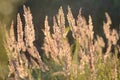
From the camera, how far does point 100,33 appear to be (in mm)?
7648

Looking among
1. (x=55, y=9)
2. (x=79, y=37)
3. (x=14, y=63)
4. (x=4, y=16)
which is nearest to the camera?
(x=14, y=63)

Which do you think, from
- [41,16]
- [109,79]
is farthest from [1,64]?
[41,16]

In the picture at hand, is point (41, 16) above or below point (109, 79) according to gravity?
above

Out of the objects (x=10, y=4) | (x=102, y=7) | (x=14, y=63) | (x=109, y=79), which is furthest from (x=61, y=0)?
(x=14, y=63)

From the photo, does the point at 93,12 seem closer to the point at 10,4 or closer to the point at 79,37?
the point at 10,4

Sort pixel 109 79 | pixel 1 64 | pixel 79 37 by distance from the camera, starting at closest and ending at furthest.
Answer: pixel 79 37, pixel 109 79, pixel 1 64

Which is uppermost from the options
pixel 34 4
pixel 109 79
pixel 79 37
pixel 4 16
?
pixel 34 4

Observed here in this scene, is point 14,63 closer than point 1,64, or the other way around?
point 14,63

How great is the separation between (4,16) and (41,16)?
248 centimetres

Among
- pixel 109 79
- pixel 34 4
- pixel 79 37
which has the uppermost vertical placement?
pixel 34 4

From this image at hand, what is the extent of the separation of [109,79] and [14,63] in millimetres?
956

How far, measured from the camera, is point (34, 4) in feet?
24.8

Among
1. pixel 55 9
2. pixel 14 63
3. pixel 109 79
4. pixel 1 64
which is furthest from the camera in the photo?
pixel 55 9

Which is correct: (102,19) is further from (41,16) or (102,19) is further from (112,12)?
(41,16)
